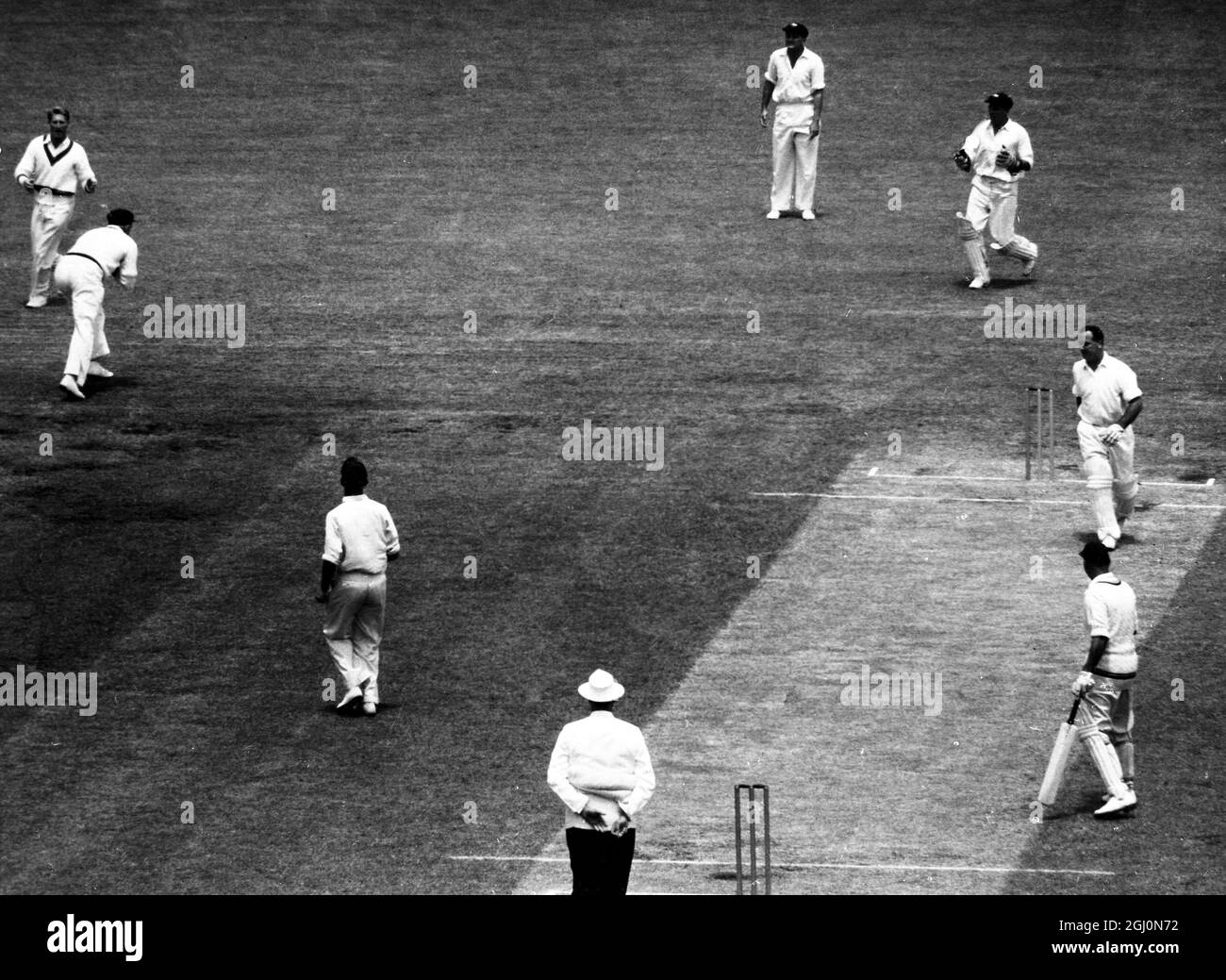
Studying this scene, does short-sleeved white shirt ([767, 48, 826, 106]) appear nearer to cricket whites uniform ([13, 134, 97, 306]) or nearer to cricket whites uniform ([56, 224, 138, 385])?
cricket whites uniform ([13, 134, 97, 306])

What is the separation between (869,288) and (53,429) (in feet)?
35.0

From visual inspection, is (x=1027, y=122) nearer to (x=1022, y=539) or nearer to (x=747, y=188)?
(x=747, y=188)

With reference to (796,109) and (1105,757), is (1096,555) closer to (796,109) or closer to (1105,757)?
(1105,757)

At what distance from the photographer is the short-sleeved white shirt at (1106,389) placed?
72.9ft

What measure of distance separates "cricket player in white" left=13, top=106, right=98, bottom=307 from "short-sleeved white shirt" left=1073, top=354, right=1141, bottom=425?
41.7ft

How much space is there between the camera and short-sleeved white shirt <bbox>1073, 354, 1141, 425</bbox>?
22219 mm

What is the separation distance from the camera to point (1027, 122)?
117 feet

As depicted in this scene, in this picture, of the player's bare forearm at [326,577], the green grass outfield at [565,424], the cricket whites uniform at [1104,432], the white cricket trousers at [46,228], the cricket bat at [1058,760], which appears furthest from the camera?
the white cricket trousers at [46,228]

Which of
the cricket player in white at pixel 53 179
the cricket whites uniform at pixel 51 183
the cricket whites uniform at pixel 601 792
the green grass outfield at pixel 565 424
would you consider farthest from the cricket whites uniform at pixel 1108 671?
the cricket whites uniform at pixel 51 183

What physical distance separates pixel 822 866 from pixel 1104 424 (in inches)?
282

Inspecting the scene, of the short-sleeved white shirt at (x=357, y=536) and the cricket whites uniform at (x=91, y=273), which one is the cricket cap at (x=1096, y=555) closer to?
the short-sleeved white shirt at (x=357, y=536)

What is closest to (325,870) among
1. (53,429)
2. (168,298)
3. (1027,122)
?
(53,429)

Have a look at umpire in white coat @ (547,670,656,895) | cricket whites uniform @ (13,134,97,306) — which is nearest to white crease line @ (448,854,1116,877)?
umpire in white coat @ (547,670,656,895)

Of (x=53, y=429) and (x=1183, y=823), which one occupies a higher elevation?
(x=53, y=429)
